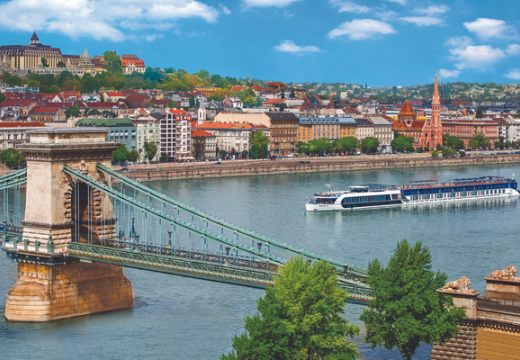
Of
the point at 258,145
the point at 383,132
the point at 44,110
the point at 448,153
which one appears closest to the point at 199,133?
the point at 258,145

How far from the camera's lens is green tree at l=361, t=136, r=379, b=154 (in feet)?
297

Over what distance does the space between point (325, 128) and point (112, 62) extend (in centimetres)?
7173

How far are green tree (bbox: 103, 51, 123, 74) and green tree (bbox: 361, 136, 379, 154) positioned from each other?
2532 inches

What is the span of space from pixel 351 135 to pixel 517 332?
7995 cm

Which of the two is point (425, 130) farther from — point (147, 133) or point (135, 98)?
point (147, 133)

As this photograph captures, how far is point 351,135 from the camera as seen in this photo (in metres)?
94.7

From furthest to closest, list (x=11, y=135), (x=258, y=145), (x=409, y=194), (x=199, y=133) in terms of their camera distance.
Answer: (x=258, y=145), (x=199, y=133), (x=11, y=135), (x=409, y=194)

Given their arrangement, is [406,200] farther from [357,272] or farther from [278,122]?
[278,122]

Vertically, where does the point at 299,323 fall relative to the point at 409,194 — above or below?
below

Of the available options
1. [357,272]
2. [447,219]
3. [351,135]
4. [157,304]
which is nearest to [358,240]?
[447,219]

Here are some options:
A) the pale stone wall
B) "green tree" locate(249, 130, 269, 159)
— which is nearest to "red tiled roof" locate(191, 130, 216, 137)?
"green tree" locate(249, 130, 269, 159)

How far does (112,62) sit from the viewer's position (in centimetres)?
15462

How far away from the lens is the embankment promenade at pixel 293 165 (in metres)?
64.1

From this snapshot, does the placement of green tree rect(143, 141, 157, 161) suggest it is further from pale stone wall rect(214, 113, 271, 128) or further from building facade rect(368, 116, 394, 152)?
building facade rect(368, 116, 394, 152)
